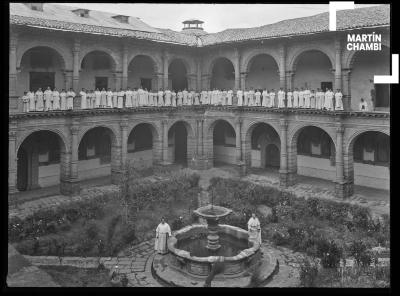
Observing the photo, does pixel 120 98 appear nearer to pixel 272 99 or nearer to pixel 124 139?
pixel 124 139

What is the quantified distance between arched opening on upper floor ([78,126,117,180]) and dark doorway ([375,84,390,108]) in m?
16.0

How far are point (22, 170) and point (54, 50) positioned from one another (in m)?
7.35

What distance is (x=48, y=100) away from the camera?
23078mm

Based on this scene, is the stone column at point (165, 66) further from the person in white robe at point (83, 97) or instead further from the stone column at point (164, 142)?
the person in white robe at point (83, 97)

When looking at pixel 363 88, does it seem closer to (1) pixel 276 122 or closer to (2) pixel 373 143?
(2) pixel 373 143

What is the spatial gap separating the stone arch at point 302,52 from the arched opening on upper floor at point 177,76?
350 inches

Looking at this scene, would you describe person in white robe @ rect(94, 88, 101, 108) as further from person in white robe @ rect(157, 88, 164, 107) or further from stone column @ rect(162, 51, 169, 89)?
stone column @ rect(162, 51, 169, 89)

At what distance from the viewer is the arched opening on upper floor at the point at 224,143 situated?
33.5 meters

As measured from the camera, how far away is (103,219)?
811 inches

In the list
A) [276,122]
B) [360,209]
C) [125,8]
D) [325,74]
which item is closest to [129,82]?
[125,8]

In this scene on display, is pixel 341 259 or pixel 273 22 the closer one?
pixel 341 259

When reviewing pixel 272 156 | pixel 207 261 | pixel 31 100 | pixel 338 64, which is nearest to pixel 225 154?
pixel 272 156

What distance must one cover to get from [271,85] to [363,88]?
6846 mm

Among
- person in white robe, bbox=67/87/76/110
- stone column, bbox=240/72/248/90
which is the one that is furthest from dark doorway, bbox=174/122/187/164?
person in white robe, bbox=67/87/76/110
